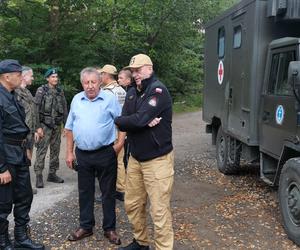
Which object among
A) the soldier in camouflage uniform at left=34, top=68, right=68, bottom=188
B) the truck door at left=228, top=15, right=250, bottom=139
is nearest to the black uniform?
the soldier in camouflage uniform at left=34, top=68, right=68, bottom=188

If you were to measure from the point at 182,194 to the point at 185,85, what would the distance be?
1782cm

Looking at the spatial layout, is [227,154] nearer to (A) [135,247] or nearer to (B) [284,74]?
(B) [284,74]

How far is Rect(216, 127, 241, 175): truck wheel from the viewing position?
25.6 ft

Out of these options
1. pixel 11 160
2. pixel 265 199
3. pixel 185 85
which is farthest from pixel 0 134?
pixel 185 85

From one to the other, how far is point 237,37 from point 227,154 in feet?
6.64

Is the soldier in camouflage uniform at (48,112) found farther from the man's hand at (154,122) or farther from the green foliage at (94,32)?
the green foliage at (94,32)

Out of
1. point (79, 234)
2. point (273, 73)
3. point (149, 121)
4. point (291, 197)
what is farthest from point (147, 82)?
point (273, 73)

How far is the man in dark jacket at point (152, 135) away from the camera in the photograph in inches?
161

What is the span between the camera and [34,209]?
6.18m

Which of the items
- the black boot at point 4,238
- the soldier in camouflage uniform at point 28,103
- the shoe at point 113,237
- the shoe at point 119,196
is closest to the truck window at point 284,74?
the shoe at point 119,196

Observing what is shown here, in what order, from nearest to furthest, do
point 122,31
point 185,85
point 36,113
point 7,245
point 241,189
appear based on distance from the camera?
point 7,245 < point 36,113 < point 241,189 < point 122,31 < point 185,85

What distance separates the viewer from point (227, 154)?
319 inches

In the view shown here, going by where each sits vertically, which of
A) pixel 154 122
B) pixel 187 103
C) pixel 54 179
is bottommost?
pixel 187 103

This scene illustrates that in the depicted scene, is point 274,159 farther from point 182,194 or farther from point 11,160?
point 11,160
